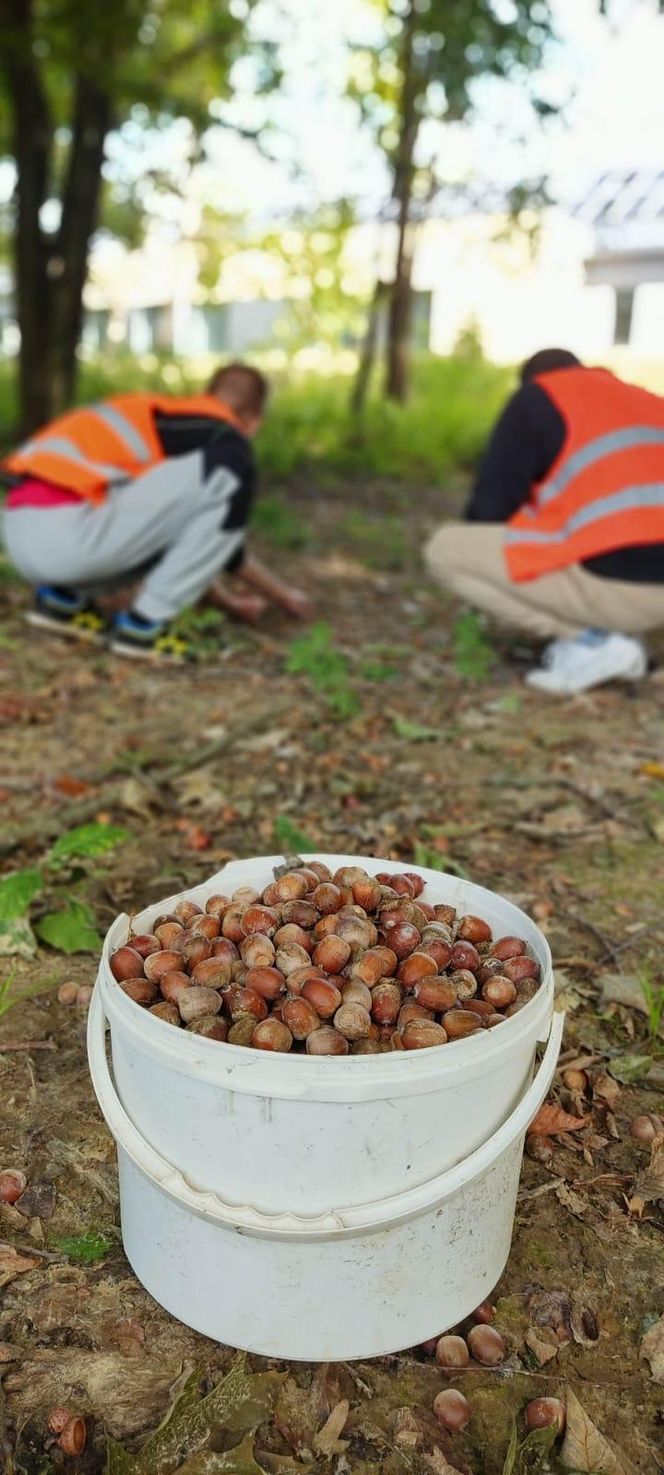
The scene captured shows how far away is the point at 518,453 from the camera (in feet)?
14.9

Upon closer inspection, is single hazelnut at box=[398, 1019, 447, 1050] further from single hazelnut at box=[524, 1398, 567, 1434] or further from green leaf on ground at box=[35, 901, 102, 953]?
green leaf on ground at box=[35, 901, 102, 953]

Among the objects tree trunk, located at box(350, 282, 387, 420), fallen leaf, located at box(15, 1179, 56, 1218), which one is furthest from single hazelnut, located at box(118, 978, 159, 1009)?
tree trunk, located at box(350, 282, 387, 420)

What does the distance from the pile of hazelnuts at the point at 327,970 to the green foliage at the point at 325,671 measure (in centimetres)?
240

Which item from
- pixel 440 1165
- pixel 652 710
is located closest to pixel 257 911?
pixel 440 1165

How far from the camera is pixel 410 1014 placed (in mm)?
1591

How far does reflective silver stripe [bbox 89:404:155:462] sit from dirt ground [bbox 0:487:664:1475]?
0.92m

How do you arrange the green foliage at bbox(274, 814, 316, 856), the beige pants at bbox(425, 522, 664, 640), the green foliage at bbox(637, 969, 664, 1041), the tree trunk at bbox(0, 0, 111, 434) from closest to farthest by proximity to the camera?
the green foliage at bbox(637, 969, 664, 1041), the green foliage at bbox(274, 814, 316, 856), the beige pants at bbox(425, 522, 664, 640), the tree trunk at bbox(0, 0, 111, 434)

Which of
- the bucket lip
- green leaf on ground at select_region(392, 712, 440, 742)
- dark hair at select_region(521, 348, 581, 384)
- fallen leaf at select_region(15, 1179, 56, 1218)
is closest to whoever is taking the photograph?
the bucket lip

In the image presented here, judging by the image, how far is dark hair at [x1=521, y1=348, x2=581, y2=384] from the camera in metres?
4.67

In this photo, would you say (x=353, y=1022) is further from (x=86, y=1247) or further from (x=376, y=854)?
(x=376, y=854)

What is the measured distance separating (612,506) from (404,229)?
851 cm

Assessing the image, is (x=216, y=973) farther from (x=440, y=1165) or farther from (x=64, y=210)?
(x=64, y=210)

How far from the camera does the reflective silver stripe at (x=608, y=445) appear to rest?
13.9 feet

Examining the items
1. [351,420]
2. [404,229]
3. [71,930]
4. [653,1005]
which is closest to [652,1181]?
[653,1005]
